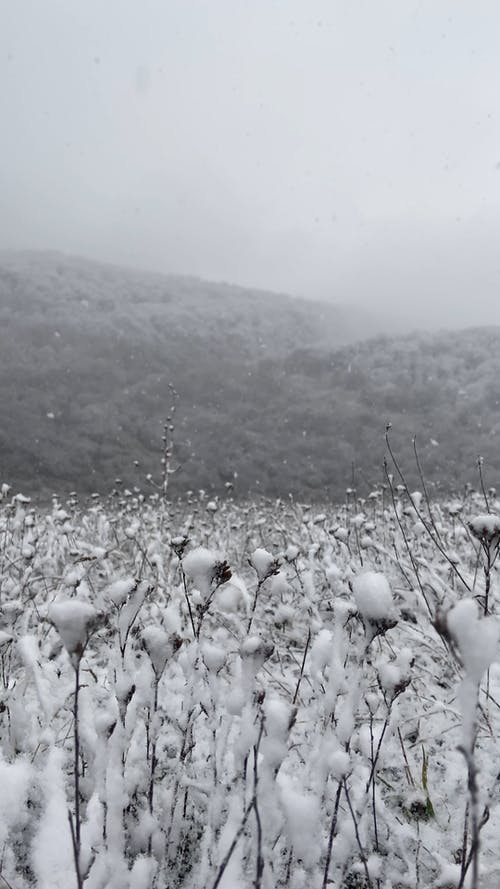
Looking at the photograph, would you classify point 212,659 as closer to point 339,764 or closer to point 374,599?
point 339,764

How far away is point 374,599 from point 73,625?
58 centimetres

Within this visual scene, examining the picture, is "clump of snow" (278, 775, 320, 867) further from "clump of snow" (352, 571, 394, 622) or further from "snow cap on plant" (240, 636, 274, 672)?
"clump of snow" (352, 571, 394, 622)

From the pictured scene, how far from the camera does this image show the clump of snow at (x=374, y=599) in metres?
1.04

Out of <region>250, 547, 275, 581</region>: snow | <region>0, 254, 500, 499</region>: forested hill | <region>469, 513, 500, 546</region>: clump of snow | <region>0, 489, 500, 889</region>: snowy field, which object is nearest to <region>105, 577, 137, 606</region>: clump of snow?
<region>0, 489, 500, 889</region>: snowy field

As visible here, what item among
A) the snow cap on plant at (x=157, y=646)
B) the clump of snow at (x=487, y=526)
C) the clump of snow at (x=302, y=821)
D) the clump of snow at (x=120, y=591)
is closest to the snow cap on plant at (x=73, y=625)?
the snow cap on plant at (x=157, y=646)

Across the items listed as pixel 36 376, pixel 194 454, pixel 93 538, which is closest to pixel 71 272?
pixel 36 376

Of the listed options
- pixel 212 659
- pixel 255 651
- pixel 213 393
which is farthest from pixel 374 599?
pixel 213 393

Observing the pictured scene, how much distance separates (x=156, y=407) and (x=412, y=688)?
2295 cm

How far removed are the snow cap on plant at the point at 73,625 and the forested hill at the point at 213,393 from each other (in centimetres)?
1454

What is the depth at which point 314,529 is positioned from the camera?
630cm

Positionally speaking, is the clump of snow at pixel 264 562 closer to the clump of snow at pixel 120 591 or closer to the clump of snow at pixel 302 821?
the clump of snow at pixel 120 591

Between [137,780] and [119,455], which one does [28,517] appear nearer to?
[137,780]

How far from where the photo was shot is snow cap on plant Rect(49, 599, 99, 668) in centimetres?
97

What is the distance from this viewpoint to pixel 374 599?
3.41 feet
